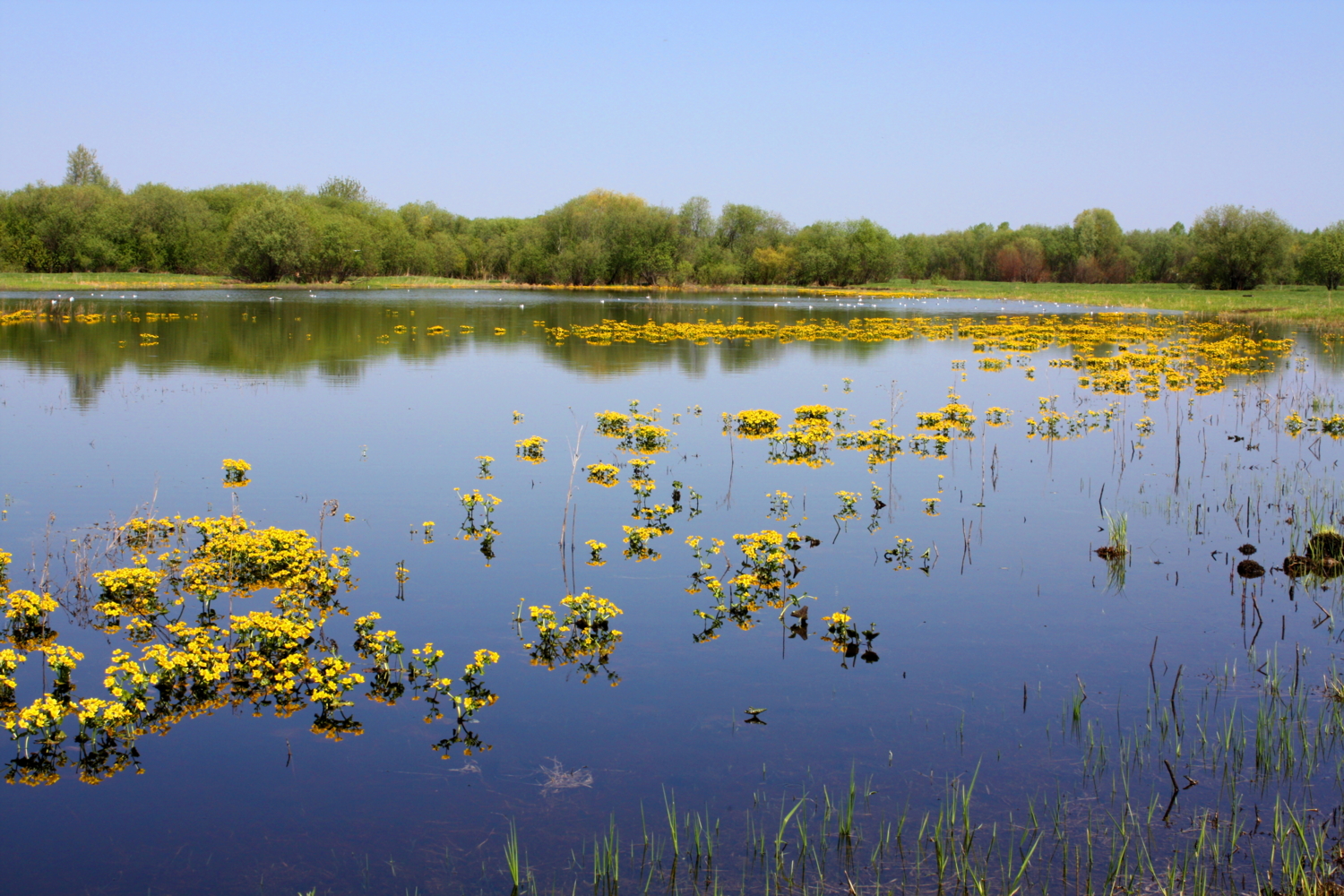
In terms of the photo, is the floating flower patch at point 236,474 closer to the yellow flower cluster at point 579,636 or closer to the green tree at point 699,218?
the yellow flower cluster at point 579,636

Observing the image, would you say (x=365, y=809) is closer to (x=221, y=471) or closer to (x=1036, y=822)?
(x=1036, y=822)

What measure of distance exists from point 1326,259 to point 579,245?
290ft

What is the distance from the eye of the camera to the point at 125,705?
8.48 metres

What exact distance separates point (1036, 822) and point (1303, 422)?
68.9 feet

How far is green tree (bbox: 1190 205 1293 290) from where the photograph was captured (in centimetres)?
11206

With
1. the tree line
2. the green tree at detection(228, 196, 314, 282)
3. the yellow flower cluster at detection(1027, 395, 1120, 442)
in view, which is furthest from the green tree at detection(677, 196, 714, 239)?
the yellow flower cluster at detection(1027, 395, 1120, 442)

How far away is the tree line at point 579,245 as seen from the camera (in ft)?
376

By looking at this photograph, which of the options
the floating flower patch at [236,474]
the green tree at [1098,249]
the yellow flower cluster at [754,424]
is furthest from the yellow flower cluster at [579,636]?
the green tree at [1098,249]

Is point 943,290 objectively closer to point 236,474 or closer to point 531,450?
point 531,450

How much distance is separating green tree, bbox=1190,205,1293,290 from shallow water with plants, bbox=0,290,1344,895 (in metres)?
106

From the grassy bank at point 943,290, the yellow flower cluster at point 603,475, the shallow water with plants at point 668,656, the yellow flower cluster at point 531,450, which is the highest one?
the grassy bank at point 943,290

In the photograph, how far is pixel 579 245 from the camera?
136375mm

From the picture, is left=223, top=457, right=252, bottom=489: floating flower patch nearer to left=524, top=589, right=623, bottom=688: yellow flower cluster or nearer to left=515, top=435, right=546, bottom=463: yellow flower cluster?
left=515, top=435, right=546, bottom=463: yellow flower cluster

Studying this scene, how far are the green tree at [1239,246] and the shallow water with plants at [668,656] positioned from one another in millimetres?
105571
